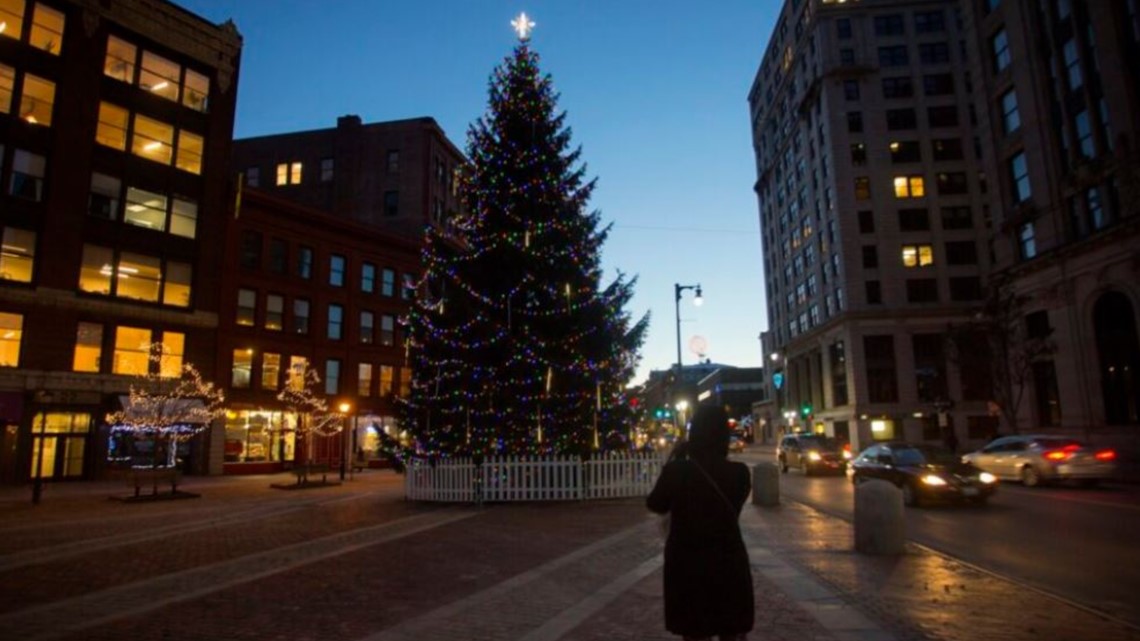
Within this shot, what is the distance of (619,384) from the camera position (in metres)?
19.2

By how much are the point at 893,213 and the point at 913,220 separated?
1.96 meters

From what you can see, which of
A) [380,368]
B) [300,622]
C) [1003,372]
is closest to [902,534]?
[300,622]

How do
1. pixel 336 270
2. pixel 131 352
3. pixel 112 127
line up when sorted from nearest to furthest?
pixel 131 352, pixel 112 127, pixel 336 270

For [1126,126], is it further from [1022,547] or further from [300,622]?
[300,622]

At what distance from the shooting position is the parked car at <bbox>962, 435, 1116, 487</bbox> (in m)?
19.0

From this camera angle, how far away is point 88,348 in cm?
2931

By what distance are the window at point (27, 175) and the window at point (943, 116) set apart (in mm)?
63505

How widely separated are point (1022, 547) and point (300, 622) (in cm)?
1003

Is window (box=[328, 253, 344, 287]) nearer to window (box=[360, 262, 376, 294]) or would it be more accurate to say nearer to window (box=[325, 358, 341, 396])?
window (box=[360, 262, 376, 294])

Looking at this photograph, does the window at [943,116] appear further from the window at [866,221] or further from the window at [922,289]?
the window at [922,289]

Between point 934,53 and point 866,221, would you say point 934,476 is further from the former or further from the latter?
point 934,53

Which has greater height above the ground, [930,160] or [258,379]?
[930,160]

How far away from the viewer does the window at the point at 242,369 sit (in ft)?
117

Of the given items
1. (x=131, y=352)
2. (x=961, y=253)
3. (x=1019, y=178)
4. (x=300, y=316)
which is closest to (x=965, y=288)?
(x=961, y=253)
